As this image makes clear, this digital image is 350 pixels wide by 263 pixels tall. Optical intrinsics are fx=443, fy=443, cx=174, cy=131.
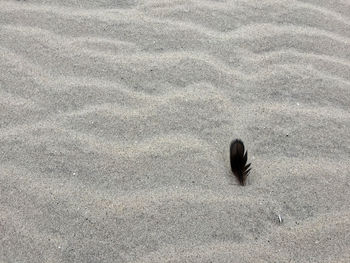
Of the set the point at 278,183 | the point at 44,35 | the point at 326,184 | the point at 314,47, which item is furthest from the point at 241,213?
the point at 44,35

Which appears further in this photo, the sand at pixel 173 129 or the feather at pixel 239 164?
the feather at pixel 239 164

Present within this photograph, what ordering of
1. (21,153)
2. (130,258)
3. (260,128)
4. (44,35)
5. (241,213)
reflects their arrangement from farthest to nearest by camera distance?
(44,35) < (260,128) < (21,153) < (241,213) < (130,258)

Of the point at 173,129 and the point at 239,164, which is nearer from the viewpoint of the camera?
the point at 239,164

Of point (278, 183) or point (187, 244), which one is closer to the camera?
point (187, 244)

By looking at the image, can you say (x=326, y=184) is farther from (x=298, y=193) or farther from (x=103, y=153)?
(x=103, y=153)

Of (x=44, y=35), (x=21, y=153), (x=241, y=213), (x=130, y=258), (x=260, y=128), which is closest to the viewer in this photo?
(x=130, y=258)

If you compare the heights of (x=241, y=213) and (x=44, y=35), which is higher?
(x=44, y=35)

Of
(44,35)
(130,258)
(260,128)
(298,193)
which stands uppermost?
(44,35)

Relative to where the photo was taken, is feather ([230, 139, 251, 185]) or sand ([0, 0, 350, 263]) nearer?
sand ([0, 0, 350, 263])
